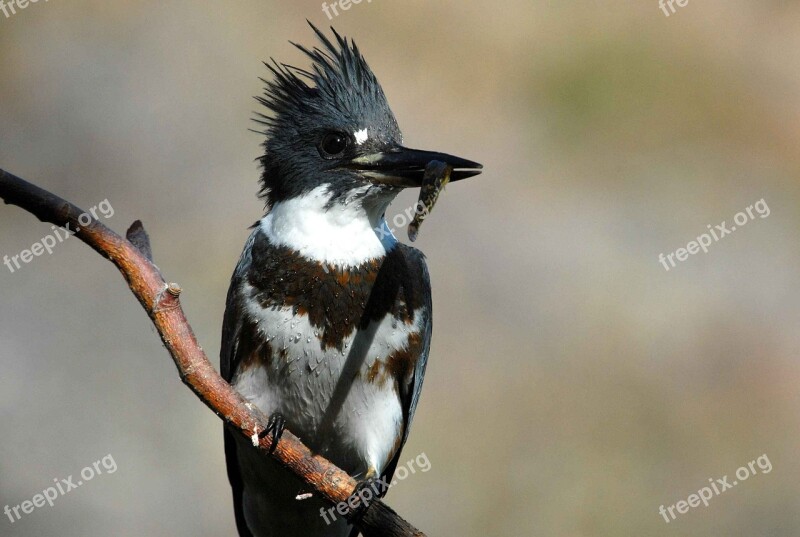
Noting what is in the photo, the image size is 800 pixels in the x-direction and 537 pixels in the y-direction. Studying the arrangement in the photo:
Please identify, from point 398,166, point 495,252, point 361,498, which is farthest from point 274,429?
point 495,252

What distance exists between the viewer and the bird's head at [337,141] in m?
3.10

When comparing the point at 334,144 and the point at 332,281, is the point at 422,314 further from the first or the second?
the point at 334,144

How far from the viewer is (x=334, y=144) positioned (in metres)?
3.21

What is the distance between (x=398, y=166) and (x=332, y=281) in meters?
0.41

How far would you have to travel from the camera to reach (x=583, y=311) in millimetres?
7074

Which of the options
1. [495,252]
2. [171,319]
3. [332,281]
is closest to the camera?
[171,319]

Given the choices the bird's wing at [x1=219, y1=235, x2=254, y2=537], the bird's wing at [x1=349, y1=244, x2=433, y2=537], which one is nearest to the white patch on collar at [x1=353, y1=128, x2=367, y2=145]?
the bird's wing at [x1=349, y1=244, x2=433, y2=537]

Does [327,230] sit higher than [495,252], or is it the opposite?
[495,252]

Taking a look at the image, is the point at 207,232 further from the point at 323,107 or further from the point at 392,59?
the point at 323,107

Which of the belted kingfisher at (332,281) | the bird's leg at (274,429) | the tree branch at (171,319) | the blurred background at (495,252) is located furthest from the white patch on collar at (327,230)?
the blurred background at (495,252)

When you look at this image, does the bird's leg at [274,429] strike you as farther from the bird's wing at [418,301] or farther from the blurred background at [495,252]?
the blurred background at [495,252]

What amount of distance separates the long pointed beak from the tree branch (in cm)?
78

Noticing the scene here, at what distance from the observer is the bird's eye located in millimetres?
3199

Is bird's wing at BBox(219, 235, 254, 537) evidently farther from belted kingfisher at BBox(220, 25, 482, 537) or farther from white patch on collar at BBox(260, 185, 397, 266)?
white patch on collar at BBox(260, 185, 397, 266)
